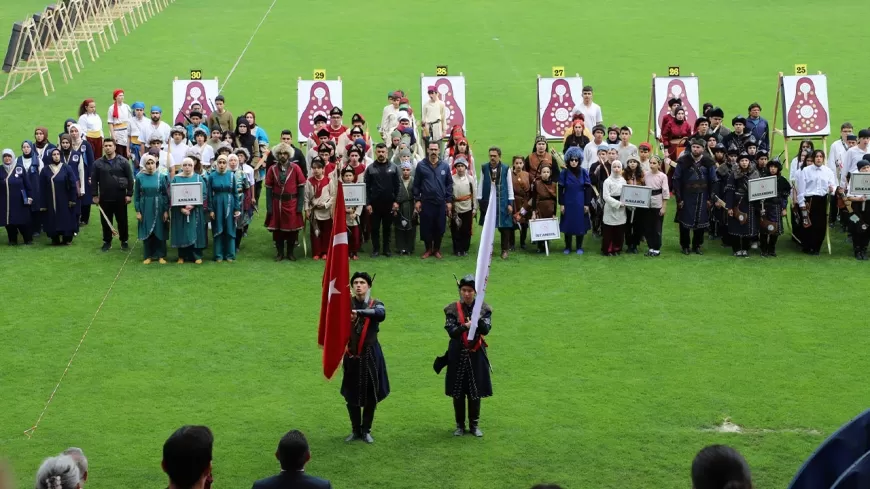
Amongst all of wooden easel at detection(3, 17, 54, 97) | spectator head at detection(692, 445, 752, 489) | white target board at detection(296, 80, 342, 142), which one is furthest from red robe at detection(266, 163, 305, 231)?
spectator head at detection(692, 445, 752, 489)

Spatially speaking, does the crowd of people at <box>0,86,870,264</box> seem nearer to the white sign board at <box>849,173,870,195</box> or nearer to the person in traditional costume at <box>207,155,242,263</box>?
the person in traditional costume at <box>207,155,242,263</box>

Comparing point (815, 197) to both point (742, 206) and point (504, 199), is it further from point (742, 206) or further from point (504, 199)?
point (504, 199)

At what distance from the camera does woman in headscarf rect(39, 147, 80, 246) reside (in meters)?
20.0


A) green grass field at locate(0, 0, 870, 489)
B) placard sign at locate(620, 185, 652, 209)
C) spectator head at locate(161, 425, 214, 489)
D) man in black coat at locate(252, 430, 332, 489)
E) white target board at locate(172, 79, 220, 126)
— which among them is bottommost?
green grass field at locate(0, 0, 870, 489)

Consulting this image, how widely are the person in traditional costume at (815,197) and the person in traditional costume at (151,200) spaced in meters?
9.65

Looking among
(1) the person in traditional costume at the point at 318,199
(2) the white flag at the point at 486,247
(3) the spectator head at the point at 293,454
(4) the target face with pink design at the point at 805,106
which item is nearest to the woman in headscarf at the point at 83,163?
(1) the person in traditional costume at the point at 318,199

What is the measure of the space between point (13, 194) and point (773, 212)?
1170 cm

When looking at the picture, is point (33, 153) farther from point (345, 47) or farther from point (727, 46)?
point (727, 46)

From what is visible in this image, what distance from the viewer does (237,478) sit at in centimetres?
1208

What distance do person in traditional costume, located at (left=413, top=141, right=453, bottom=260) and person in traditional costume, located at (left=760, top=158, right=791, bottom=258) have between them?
4.78m

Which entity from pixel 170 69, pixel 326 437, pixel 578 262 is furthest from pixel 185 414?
pixel 170 69

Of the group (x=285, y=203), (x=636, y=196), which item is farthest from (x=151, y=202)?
(x=636, y=196)

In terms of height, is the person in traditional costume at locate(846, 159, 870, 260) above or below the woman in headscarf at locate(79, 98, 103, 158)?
below

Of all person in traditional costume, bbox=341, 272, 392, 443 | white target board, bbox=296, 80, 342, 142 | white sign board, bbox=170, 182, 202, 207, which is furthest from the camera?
white target board, bbox=296, 80, 342, 142
